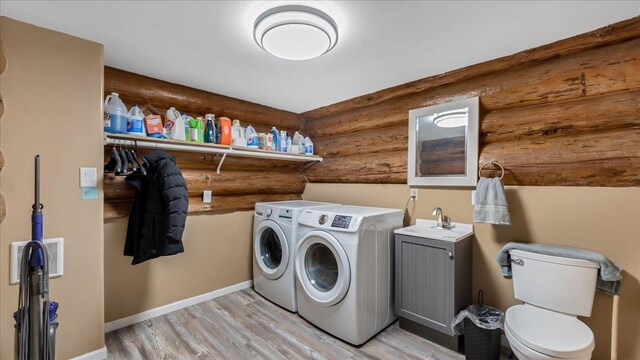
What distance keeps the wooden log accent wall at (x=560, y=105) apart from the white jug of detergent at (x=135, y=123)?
7.25 ft

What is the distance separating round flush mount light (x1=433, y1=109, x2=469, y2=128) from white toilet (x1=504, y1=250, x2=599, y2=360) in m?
1.04

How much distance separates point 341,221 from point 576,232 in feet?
4.96

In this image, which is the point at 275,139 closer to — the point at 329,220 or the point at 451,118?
the point at 329,220

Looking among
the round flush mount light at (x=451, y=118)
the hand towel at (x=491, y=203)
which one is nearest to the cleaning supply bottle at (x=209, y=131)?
the round flush mount light at (x=451, y=118)

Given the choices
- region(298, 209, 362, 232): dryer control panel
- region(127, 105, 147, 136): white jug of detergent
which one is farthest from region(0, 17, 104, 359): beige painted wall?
region(298, 209, 362, 232): dryer control panel

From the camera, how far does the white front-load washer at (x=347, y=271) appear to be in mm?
2059

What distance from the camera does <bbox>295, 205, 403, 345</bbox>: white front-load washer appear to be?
6.75 ft

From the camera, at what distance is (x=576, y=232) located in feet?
5.90

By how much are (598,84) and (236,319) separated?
3.11 metres

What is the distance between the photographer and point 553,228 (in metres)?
1.88

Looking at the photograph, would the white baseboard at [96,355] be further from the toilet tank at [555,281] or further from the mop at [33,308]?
the toilet tank at [555,281]

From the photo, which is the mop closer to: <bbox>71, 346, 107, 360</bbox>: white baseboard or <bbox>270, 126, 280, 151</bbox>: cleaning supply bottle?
<bbox>71, 346, 107, 360</bbox>: white baseboard

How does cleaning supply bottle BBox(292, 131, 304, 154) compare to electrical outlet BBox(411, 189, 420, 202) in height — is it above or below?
above

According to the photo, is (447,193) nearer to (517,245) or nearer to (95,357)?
(517,245)
